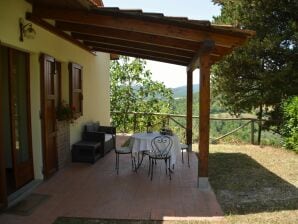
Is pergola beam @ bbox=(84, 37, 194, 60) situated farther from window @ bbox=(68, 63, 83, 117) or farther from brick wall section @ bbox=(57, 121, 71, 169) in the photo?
brick wall section @ bbox=(57, 121, 71, 169)

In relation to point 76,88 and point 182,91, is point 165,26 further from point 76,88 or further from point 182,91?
point 182,91

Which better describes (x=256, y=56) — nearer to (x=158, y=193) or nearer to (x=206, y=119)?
(x=206, y=119)

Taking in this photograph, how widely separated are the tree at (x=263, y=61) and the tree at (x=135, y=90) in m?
4.47

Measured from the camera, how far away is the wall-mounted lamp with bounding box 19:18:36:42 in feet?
17.7

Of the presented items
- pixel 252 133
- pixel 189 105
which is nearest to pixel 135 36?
pixel 189 105

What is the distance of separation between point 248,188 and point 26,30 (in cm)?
437

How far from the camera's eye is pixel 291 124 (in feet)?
32.5

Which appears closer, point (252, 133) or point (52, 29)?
point (52, 29)

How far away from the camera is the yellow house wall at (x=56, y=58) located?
510 centimetres

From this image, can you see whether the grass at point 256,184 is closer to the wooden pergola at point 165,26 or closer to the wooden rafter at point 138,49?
the wooden pergola at point 165,26

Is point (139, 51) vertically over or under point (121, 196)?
over

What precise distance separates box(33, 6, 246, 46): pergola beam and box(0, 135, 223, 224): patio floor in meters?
2.48

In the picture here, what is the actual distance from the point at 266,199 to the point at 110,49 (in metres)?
5.41

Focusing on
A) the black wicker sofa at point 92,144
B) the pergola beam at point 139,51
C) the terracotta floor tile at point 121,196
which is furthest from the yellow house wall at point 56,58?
the terracotta floor tile at point 121,196
